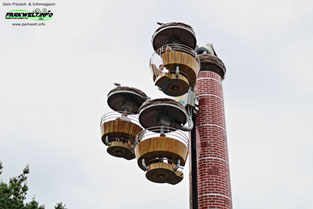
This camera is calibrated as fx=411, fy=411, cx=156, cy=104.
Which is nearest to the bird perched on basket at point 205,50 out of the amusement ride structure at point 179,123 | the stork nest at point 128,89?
the amusement ride structure at point 179,123

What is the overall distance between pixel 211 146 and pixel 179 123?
Result: 5.40 feet

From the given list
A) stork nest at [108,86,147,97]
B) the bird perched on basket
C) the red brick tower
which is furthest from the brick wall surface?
stork nest at [108,86,147,97]

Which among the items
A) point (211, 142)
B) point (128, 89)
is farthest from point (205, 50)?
point (211, 142)

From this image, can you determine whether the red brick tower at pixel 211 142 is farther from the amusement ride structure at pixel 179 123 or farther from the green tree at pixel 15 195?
the green tree at pixel 15 195

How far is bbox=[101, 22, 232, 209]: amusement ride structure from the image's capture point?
15633mm

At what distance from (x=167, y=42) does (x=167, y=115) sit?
380 cm

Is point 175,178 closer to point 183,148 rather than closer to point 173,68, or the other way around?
point 183,148

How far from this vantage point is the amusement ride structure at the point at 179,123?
15.6 m

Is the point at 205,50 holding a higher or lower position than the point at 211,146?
higher

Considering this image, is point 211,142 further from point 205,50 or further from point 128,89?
point 205,50

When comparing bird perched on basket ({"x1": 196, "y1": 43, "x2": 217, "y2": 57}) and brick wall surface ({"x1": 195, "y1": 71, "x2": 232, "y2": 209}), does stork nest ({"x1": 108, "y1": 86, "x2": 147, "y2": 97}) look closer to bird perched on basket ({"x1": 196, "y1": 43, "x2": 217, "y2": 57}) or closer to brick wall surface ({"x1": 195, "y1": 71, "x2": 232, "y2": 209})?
brick wall surface ({"x1": 195, "y1": 71, "x2": 232, "y2": 209})

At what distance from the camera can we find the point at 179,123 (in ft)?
56.1

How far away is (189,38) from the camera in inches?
726

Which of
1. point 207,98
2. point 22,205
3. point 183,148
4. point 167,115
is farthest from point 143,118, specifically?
point 22,205
